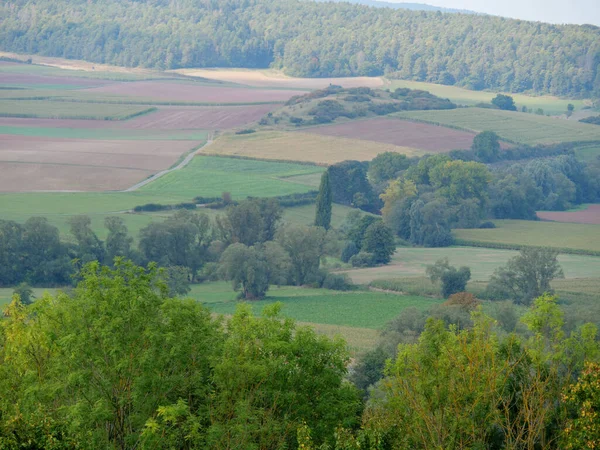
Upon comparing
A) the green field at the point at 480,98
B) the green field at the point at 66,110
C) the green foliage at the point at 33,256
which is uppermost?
the green field at the point at 480,98

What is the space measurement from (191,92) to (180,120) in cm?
2667

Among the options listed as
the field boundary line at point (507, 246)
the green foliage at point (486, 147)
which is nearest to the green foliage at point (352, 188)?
the field boundary line at point (507, 246)

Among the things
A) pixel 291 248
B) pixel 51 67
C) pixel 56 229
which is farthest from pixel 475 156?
pixel 51 67

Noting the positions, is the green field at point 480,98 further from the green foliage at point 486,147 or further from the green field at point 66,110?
the green field at point 66,110

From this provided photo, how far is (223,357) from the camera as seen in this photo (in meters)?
19.9

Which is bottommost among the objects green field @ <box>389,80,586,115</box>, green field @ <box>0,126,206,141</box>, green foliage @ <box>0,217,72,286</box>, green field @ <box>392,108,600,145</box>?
green foliage @ <box>0,217,72,286</box>

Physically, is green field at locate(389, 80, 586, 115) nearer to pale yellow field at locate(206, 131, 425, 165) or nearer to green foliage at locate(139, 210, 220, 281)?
pale yellow field at locate(206, 131, 425, 165)

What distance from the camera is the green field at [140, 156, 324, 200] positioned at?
95.6 meters

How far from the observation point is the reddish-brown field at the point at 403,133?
12431 centimetres

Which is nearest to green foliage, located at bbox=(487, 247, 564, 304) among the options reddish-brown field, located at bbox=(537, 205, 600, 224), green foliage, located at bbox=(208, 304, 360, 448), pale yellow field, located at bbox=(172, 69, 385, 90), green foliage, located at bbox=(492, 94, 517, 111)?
reddish-brown field, located at bbox=(537, 205, 600, 224)

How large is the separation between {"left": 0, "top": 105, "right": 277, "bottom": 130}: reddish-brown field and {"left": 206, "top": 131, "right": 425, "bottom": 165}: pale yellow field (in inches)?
354

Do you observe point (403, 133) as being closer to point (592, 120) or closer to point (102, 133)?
point (592, 120)

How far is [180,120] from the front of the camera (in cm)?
13362

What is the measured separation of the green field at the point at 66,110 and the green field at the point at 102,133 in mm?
7469
